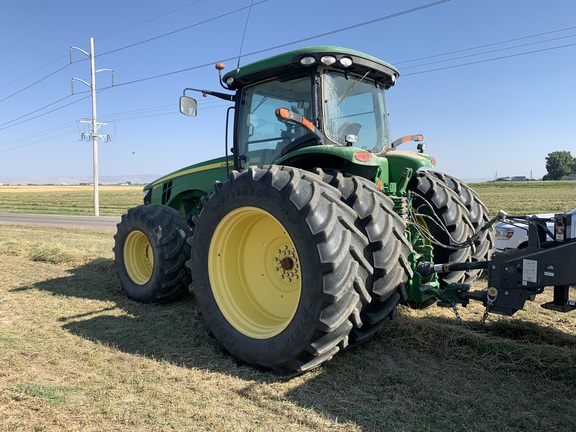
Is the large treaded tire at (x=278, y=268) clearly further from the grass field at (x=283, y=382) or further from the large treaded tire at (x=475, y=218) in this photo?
the large treaded tire at (x=475, y=218)

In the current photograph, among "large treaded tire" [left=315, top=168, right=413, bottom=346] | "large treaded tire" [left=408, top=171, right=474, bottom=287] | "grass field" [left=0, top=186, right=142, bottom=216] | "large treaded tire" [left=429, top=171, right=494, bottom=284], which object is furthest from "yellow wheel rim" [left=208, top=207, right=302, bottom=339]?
"grass field" [left=0, top=186, right=142, bottom=216]

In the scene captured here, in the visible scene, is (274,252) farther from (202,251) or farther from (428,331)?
(428,331)

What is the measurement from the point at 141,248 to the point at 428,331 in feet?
12.5

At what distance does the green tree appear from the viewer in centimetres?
8575

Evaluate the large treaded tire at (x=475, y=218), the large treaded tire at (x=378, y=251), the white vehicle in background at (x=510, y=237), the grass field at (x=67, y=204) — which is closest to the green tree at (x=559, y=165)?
the grass field at (x=67, y=204)

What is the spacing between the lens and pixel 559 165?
88.1m

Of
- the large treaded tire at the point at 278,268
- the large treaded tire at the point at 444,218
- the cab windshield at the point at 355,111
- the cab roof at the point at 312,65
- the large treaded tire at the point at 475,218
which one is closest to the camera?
the large treaded tire at the point at 278,268

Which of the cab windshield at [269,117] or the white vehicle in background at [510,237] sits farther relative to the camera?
the white vehicle in background at [510,237]

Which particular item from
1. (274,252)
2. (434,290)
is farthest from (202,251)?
(434,290)

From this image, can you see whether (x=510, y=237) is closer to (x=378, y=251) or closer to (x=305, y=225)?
(x=378, y=251)

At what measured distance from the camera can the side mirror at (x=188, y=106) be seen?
5.21m

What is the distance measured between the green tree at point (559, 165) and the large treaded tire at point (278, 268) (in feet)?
313

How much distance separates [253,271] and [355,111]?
6.37ft

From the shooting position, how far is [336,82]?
4367 mm
